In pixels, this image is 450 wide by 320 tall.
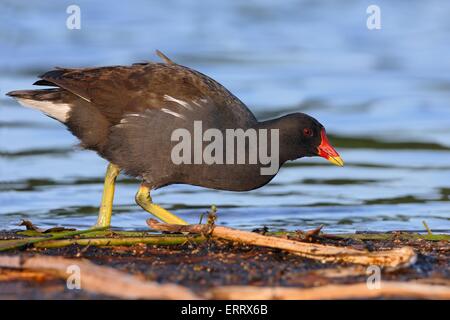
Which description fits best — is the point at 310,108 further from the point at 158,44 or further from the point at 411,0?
the point at 411,0

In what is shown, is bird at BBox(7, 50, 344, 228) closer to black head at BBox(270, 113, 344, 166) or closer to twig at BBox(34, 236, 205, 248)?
black head at BBox(270, 113, 344, 166)

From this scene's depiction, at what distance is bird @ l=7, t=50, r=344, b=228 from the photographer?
338 inches

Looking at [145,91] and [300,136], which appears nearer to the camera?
[145,91]

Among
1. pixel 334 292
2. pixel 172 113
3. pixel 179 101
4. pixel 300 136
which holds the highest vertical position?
pixel 179 101

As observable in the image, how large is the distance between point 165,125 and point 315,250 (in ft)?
7.51

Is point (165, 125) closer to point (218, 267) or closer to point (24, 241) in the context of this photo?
point (24, 241)

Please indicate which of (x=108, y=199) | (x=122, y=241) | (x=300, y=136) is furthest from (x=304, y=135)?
(x=122, y=241)

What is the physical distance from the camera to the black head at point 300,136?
9047 mm

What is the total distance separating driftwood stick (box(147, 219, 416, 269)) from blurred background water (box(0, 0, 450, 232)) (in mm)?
2526

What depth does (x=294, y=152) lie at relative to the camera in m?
9.11

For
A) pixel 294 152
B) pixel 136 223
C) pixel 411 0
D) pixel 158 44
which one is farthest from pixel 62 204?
pixel 411 0

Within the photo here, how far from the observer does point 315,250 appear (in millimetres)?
6855

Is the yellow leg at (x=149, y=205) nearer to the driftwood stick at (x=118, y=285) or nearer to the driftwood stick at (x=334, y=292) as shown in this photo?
the driftwood stick at (x=118, y=285)

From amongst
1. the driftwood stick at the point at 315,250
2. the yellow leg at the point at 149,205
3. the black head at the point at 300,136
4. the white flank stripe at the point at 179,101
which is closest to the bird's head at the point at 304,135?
A: the black head at the point at 300,136
